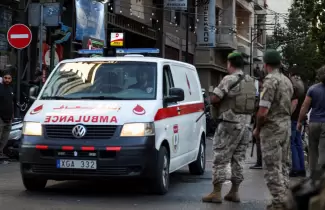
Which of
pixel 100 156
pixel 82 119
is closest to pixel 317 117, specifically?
pixel 100 156

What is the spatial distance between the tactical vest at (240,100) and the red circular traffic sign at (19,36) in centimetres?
917

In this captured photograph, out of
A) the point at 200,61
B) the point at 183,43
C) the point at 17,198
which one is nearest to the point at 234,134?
the point at 17,198

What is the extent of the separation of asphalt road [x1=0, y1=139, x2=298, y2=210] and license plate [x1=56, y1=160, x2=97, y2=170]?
0.44 meters

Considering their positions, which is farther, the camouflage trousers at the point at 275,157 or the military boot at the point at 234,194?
the military boot at the point at 234,194

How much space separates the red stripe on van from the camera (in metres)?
8.99

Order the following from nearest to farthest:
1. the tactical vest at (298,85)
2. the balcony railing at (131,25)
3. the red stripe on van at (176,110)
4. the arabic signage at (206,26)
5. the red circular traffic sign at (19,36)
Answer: the red stripe on van at (176,110)
the tactical vest at (298,85)
the red circular traffic sign at (19,36)
the balcony railing at (131,25)
the arabic signage at (206,26)

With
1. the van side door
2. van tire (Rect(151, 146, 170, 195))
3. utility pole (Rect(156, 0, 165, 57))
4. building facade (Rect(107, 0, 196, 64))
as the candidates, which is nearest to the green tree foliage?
building facade (Rect(107, 0, 196, 64))

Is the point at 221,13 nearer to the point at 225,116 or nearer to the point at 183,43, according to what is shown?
the point at 183,43

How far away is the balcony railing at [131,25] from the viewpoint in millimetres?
29000

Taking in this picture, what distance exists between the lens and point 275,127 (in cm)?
770

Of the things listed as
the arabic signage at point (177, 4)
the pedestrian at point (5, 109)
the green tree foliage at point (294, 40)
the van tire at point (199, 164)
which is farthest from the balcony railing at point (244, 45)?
the van tire at point (199, 164)

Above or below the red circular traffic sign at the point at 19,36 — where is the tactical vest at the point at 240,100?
below

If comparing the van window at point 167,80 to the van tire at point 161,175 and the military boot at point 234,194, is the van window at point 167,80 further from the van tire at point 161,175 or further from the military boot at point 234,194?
the military boot at point 234,194

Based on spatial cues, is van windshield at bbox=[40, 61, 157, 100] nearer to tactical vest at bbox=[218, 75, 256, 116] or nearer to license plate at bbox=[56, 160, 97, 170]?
license plate at bbox=[56, 160, 97, 170]
